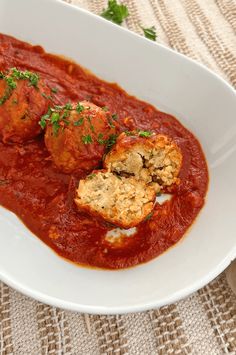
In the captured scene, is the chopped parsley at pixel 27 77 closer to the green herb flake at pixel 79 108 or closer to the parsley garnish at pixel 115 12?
the green herb flake at pixel 79 108

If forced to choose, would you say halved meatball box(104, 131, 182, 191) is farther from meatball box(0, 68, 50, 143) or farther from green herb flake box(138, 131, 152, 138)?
meatball box(0, 68, 50, 143)

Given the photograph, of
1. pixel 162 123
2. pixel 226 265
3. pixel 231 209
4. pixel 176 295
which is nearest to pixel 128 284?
pixel 176 295

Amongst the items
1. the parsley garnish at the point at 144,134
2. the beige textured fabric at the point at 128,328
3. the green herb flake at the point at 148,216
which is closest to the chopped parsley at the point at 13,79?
the parsley garnish at the point at 144,134

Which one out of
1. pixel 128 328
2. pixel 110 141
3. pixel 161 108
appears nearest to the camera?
pixel 128 328

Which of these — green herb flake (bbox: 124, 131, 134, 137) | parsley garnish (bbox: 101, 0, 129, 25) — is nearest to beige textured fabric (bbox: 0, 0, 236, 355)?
green herb flake (bbox: 124, 131, 134, 137)

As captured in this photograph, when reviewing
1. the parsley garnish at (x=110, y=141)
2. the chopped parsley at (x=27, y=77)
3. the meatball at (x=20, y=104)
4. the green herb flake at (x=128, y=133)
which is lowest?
the meatball at (x=20, y=104)

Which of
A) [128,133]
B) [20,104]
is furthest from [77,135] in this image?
[20,104]

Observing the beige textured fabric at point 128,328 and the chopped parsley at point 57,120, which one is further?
the chopped parsley at point 57,120

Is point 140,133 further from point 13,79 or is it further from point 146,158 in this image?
point 13,79
